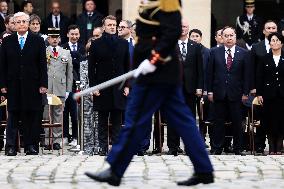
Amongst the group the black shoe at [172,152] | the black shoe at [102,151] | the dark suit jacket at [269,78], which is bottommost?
the black shoe at [172,152]

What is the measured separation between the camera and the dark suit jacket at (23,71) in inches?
575

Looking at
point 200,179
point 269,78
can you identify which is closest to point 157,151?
point 269,78

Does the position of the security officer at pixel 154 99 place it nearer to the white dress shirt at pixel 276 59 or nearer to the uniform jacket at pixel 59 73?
the white dress shirt at pixel 276 59

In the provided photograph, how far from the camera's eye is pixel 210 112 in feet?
53.5

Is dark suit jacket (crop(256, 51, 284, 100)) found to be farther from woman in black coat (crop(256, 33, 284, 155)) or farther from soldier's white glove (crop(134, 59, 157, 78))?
soldier's white glove (crop(134, 59, 157, 78))

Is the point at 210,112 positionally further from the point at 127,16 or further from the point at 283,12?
the point at 283,12

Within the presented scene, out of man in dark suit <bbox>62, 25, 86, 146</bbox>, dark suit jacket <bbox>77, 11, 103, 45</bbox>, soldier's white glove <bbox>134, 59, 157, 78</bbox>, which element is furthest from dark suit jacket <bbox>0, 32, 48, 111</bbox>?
soldier's white glove <bbox>134, 59, 157, 78</bbox>

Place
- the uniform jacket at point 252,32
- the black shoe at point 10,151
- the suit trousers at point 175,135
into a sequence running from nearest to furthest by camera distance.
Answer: the black shoe at point 10,151 < the suit trousers at point 175,135 < the uniform jacket at point 252,32

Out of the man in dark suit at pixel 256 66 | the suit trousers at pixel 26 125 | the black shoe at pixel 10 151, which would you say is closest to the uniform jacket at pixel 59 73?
the suit trousers at pixel 26 125

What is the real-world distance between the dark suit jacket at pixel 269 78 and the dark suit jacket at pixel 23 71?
10.9 feet

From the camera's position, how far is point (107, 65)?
14.7 meters

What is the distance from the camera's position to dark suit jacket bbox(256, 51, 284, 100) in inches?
604

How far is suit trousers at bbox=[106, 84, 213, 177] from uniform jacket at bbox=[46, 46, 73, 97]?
8.21 metres

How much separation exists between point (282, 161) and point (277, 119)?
377 cm
